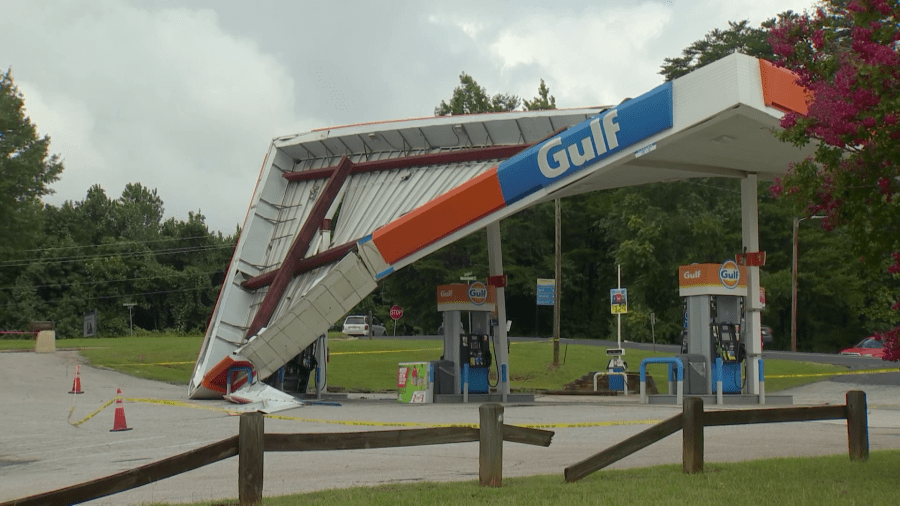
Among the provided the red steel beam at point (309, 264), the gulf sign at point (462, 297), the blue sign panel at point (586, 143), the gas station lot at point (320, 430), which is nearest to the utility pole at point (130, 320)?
the gas station lot at point (320, 430)

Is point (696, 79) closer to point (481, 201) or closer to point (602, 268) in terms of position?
point (481, 201)

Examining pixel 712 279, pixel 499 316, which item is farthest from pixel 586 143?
pixel 499 316

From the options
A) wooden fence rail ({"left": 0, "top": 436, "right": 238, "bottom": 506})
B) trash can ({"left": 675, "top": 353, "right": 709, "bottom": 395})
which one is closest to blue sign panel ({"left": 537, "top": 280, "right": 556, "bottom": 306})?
trash can ({"left": 675, "top": 353, "right": 709, "bottom": 395})

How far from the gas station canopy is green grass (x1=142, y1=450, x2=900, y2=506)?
1096 centimetres

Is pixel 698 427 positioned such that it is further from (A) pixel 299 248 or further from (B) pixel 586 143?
(A) pixel 299 248

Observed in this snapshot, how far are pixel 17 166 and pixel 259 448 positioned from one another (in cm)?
5203

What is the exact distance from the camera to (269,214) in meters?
30.6

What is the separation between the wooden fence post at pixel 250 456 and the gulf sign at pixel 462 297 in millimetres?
18504

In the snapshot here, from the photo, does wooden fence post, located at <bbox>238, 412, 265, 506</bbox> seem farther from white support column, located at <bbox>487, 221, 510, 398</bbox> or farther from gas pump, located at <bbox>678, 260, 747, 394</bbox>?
white support column, located at <bbox>487, 221, 510, 398</bbox>

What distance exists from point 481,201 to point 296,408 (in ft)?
23.4

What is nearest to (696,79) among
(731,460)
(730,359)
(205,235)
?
(730,359)

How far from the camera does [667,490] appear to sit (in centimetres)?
880

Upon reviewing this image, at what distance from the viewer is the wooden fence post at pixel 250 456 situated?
794 cm

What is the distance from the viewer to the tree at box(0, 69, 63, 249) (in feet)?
178
